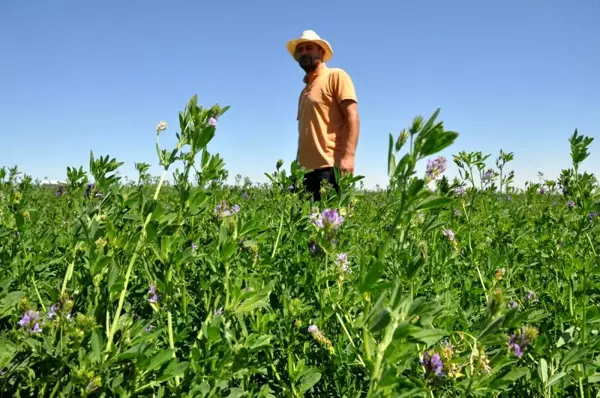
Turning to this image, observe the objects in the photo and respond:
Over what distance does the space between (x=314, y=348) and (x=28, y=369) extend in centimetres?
117

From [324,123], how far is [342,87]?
1.41 feet

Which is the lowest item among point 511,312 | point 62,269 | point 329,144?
point 511,312

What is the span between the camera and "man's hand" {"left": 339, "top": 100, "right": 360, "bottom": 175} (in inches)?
188

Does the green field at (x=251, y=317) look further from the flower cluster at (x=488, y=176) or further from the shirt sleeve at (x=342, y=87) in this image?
the shirt sleeve at (x=342, y=87)

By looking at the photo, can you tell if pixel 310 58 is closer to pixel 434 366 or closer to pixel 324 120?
pixel 324 120

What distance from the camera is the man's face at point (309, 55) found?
5328 mm

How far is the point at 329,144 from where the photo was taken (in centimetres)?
502

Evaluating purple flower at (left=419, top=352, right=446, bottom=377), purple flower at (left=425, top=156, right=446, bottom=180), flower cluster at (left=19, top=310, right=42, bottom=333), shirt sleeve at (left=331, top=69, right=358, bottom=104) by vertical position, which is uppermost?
shirt sleeve at (left=331, top=69, right=358, bottom=104)

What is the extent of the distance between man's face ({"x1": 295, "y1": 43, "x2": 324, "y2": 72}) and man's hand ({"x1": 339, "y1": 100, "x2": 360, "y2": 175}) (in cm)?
78

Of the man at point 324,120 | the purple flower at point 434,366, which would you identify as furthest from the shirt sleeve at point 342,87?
the purple flower at point 434,366

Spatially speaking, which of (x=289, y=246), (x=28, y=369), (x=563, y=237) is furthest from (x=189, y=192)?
(x=563, y=237)

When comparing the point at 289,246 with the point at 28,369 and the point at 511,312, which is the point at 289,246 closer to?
the point at 28,369

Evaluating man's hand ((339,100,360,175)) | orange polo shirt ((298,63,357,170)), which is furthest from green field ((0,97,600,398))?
orange polo shirt ((298,63,357,170))

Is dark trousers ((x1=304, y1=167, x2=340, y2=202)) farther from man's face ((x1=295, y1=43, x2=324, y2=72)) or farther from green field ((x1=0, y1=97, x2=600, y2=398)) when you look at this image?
green field ((x1=0, y1=97, x2=600, y2=398))
